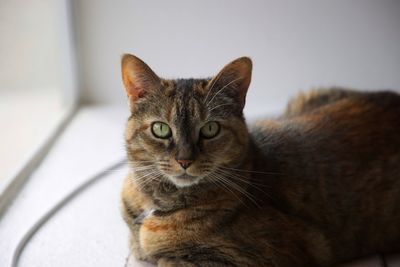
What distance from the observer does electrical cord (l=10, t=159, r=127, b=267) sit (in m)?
1.65

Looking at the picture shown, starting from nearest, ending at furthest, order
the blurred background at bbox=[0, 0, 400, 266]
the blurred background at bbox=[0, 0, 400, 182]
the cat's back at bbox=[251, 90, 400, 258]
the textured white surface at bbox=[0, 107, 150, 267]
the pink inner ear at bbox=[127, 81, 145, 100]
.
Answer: the pink inner ear at bbox=[127, 81, 145, 100], the cat's back at bbox=[251, 90, 400, 258], the textured white surface at bbox=[0, 107, 150, 267], the blurred background at bbox=[0, 0, 400, 266], the blurred background at bbox=[0, 0, 400, 182]

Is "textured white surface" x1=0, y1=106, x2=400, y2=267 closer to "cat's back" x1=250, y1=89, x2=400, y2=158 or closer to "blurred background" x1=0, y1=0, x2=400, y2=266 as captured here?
"blurred background" x1=0, y1=0, x2=400, y2=266

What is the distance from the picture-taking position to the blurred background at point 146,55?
91.2 inches

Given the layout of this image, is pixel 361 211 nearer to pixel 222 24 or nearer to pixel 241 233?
pixel 241 233

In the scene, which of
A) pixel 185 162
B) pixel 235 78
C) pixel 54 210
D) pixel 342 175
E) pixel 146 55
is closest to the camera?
pixel 185 162

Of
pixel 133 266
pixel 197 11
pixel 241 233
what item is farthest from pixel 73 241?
pixel 197 11

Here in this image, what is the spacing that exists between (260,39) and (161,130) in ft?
4.54

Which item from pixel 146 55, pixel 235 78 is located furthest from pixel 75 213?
pixel 146 55

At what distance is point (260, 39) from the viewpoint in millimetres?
2609

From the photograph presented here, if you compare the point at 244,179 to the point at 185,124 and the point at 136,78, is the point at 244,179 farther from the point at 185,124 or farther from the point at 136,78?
the point at 136,78

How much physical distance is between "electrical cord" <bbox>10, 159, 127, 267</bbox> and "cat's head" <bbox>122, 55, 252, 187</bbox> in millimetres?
532

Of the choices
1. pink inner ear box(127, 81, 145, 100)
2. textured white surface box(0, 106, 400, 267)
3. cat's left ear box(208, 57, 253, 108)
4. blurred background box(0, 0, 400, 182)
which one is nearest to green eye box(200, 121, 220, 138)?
cat's left ear box(208, 57, 253, 108)

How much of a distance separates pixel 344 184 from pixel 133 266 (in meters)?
0.74

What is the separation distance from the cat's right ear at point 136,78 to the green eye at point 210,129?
0.19 meters
